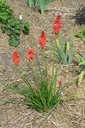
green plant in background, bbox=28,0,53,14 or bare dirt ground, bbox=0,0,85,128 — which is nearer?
bare dirt ground, bbox=0,0,85,128

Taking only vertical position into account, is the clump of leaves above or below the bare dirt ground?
above

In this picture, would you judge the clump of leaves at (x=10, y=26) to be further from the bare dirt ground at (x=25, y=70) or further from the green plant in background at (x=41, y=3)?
the green plant in background at (x=41, y=3)

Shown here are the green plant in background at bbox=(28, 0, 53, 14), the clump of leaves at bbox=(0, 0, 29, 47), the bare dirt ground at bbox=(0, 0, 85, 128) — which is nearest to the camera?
the bare dirt ground at bbox=(0, 0, 85, 128)

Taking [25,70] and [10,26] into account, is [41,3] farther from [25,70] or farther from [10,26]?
[25,70]

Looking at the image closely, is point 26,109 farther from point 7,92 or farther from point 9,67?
point 9,67

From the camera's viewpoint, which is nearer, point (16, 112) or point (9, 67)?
point (16, 112)

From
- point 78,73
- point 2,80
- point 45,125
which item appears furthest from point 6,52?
point 45,125

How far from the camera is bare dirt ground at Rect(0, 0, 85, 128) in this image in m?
3.13

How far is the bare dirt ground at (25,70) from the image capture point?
313 centimetres

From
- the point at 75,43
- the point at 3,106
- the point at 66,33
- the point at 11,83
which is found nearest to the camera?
the point at 3,106

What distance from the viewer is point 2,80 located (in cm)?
371

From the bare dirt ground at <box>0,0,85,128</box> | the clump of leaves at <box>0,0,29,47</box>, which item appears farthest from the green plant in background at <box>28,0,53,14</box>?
the clump of leaves at <box>0,0,29,47</box>

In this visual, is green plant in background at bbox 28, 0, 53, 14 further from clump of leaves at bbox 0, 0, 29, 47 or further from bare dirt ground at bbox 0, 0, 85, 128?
clump of leaves at bbox 0, 0, 29, 47

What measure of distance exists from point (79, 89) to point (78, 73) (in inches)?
11.3
